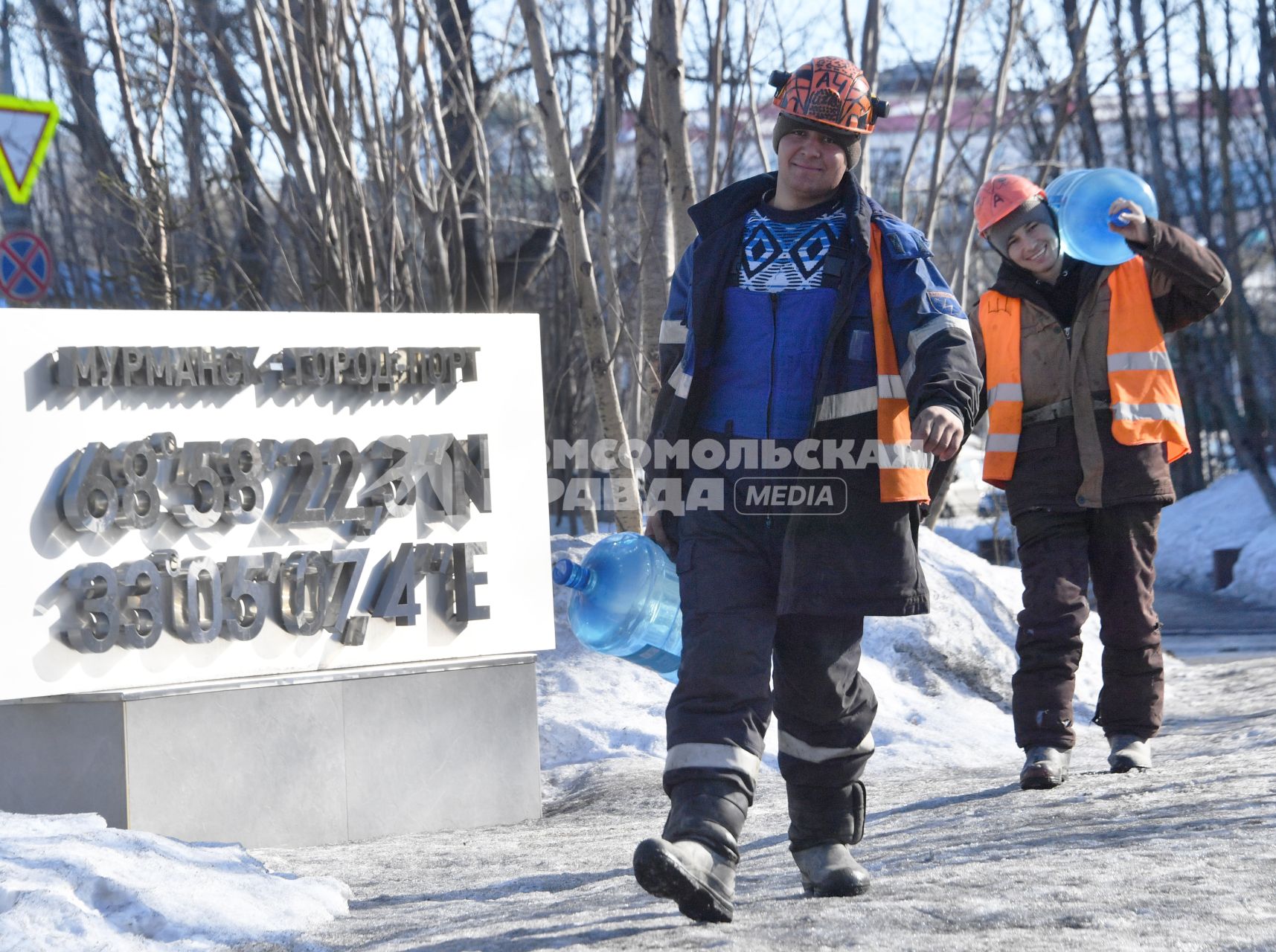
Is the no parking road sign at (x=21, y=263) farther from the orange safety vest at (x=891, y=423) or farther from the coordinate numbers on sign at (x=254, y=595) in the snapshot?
the orange safety vest at (x=891, y=423)

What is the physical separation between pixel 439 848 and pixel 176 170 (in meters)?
10.5

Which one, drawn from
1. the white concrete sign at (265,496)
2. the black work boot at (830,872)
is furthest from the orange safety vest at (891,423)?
the white concrete sign at (265,496)

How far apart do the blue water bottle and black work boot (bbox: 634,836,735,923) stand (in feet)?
4.84

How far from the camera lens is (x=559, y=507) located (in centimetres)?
1191

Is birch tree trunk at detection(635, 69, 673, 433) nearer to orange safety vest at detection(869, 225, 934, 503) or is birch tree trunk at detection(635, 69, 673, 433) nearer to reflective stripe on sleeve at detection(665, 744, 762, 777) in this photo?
orange safety vest at detection(869, 225, 934, 503)

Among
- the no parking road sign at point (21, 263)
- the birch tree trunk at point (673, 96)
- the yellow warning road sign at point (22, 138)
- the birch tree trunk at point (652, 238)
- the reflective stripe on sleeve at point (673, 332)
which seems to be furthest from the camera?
the no parking road sign at point (21, 263)

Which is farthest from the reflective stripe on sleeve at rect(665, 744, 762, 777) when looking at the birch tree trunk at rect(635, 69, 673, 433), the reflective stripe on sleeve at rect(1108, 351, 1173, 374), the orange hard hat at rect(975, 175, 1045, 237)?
the birch tree trunk at rect(635, 69, 673, 433)

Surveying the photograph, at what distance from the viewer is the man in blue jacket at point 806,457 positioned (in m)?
3.33

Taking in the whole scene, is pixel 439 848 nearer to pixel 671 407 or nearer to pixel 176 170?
pixel 671 407

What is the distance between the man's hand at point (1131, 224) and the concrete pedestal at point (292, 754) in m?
2.46

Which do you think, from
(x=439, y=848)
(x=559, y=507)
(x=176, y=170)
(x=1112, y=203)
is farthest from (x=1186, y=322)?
(x=176, y=170)

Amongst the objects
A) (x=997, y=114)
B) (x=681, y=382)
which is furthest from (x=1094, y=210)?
(x=997, y=114)

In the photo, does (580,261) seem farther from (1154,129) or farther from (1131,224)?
(1154,129)

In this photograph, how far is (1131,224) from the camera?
16.1 ft
